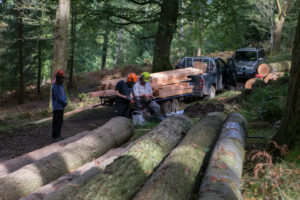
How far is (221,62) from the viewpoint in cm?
1486

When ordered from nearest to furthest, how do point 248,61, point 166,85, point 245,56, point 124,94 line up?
point 124,94
point 166,85
point 248,61
point 245,56

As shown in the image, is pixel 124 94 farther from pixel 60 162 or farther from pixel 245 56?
pixel 245 56

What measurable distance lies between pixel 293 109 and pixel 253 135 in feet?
7.70

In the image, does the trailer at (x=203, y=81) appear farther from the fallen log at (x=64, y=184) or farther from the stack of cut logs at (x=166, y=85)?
the fallen log at (x=64, y=184)

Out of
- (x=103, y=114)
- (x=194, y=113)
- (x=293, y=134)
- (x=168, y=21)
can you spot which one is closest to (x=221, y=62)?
(x=168, y=21)

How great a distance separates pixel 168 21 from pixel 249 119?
9.27 m

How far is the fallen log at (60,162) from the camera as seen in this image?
166 inches

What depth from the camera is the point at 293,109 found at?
4.29m

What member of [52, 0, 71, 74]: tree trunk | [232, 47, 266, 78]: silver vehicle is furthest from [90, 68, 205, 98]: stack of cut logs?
[232, 47, 266, 78]: silver vehicle

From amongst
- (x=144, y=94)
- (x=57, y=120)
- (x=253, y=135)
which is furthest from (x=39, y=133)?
(x=253, y=135)

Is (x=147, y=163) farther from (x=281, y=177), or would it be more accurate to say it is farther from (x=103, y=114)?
(x=103, y=114)

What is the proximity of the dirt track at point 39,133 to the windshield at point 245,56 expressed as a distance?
36.0ft

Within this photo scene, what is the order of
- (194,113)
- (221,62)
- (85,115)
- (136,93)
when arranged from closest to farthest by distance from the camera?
(136,93) < (194,113) < (85,115) < (221,62)

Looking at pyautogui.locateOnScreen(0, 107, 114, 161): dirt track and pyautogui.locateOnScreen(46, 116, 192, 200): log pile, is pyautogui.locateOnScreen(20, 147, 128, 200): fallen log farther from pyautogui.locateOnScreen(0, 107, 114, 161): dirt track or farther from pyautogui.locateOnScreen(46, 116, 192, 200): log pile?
pyautogui.locateOnScreen(0, 107, 114, 161): dirt track
